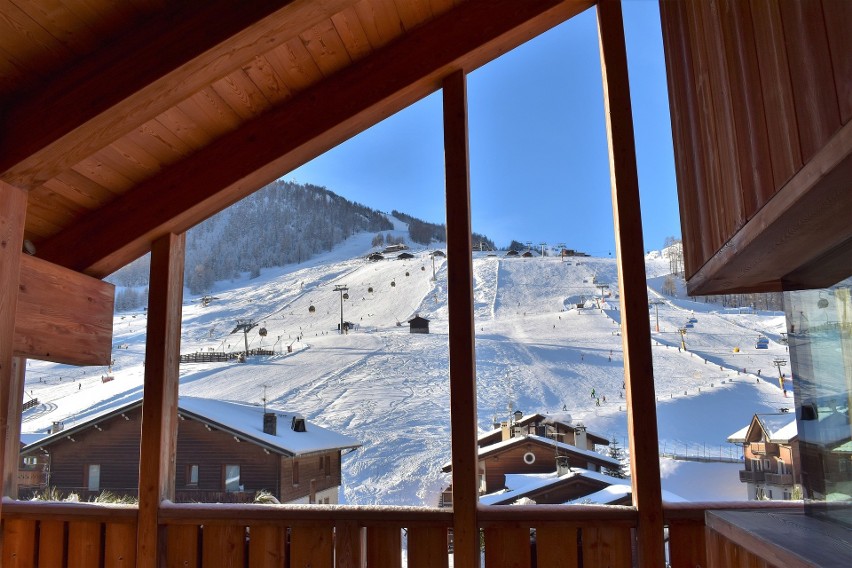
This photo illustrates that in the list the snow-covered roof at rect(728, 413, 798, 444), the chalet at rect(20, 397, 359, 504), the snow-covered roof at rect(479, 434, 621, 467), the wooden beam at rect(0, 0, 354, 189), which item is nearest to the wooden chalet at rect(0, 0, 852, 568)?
the wooden beam at rect(0, 0, 354, 189)

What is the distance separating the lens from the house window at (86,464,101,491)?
3189 millimetres

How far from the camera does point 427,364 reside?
129 inches

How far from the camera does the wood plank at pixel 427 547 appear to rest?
281cm

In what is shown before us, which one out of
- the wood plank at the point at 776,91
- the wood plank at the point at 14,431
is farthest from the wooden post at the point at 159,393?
the wood plank at the point at 776,91

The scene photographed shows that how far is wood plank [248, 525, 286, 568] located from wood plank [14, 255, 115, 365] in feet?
3.87

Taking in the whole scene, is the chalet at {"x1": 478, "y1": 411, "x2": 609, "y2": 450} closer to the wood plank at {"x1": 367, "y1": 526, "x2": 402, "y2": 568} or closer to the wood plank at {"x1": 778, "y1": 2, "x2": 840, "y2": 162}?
the wood plank at {"x1": 367, "y1": 526, "x2": 402, "y2": 568}

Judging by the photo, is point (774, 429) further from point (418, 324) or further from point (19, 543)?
point (19, 543)

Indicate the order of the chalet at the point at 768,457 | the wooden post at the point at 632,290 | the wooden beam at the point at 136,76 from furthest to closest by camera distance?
1. the wooden post at the point at 632,290
2. the chalet at the point at 768,457
3. the wooden beam at the point at 136,76

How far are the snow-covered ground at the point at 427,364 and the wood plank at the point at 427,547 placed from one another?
0.15 m

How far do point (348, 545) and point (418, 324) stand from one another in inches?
42.4

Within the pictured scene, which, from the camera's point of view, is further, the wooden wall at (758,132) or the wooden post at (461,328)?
the wooden post at (461,328)

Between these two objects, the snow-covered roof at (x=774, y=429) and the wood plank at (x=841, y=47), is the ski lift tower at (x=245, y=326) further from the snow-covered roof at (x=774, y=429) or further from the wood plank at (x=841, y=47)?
the wood plank at (x=841, y=47)

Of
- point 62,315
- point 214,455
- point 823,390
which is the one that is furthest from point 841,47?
point 62,315

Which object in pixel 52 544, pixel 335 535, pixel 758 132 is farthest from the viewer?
pixel 52 544
